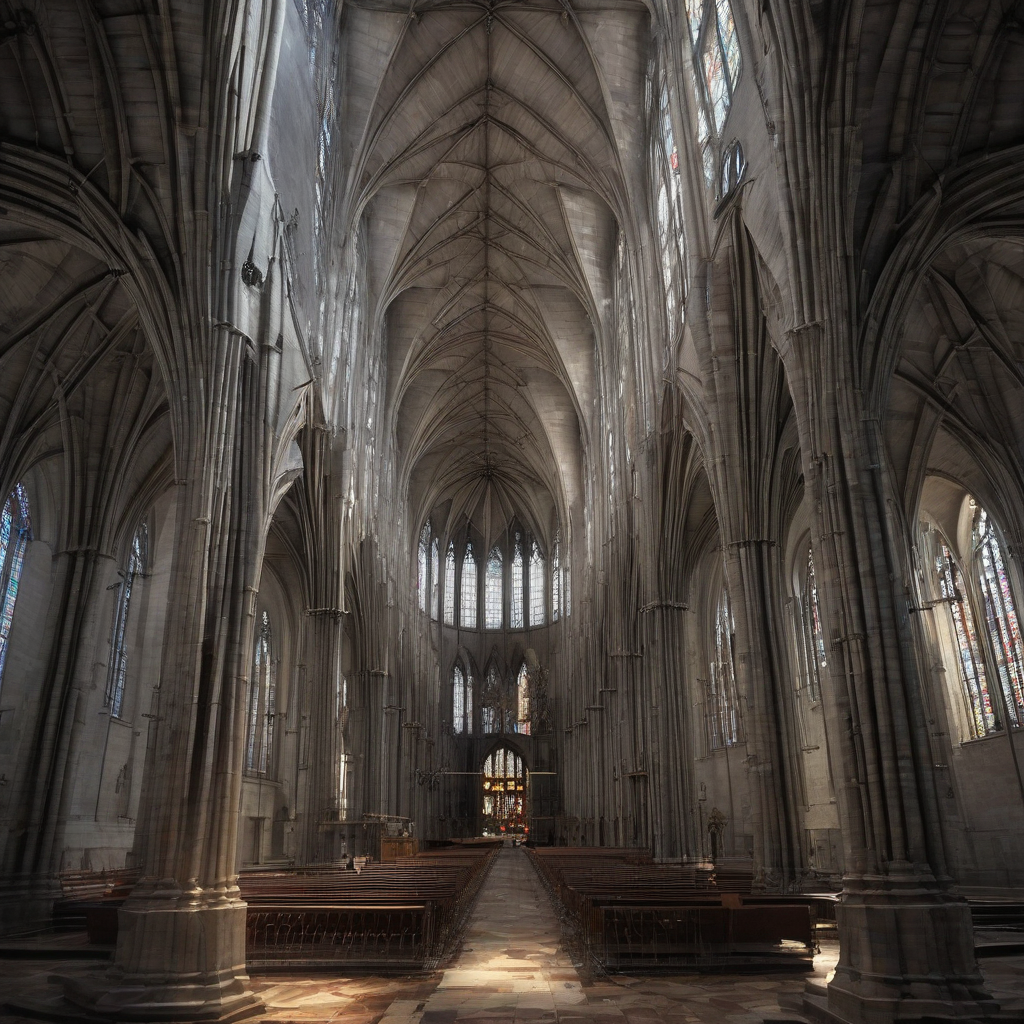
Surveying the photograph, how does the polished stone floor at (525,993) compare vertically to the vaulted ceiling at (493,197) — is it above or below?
below

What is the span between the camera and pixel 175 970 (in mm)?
9250

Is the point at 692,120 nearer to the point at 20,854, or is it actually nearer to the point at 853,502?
the point at 853,502

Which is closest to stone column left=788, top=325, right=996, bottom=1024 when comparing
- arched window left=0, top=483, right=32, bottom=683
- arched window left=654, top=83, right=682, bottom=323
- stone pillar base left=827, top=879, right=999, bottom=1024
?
stone pillar base left=827, top=879, right=999, bottom=1024

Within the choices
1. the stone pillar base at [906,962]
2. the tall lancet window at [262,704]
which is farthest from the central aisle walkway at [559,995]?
the tall lancet window at [262,704]

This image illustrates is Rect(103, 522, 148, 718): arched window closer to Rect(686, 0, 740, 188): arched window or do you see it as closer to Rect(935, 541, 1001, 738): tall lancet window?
Rect(686, 0, 740, 188): arched window

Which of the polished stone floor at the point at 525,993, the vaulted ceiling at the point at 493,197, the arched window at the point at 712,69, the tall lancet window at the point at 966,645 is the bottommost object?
the polished stone floor at the point at 525,993

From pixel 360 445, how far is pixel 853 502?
2003cm

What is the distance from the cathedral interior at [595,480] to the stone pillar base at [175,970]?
0.05 m

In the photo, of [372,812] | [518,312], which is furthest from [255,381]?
[518,312]

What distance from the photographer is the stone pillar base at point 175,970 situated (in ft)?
28.1

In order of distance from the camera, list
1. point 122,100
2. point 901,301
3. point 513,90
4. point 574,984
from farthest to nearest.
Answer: point 513,90
point 122,100
point 901,301
point 574,984

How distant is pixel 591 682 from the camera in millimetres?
36938

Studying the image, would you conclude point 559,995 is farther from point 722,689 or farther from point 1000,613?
point 722,689

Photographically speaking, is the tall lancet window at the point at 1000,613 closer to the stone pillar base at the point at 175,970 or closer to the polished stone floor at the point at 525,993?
the polished stone floor at the point at 525,993
